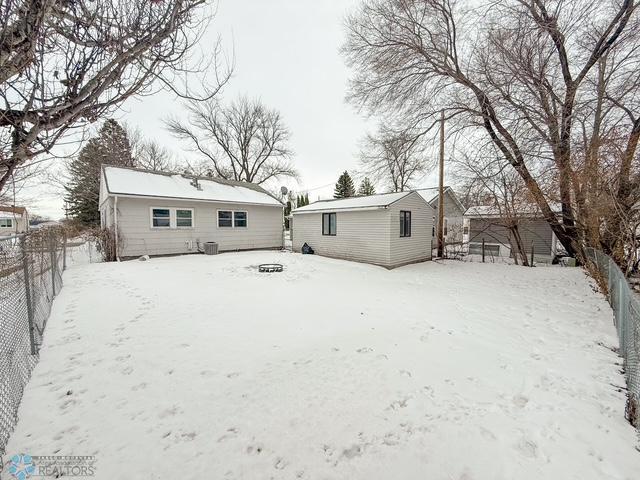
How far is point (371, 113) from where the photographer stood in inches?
485

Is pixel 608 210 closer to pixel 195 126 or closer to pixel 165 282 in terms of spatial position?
pixel 165 282

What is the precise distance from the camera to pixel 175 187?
13312mm

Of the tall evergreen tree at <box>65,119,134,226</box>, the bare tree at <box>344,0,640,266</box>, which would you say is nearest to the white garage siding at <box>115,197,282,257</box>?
the bare tree at <box>344,0,640,266</box>

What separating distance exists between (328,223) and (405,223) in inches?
146

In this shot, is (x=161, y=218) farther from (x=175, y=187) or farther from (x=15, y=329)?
(x=15, y=329)

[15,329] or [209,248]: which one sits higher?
[209,248]

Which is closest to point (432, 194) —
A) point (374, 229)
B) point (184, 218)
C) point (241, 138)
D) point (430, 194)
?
point (430, 194)

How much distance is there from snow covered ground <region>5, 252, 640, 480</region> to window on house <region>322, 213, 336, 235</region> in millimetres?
7431

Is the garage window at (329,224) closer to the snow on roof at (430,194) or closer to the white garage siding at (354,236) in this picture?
the white garage siding at (354,236)

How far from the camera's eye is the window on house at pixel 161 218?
12.1m

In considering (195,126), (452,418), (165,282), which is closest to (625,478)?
(452,418)

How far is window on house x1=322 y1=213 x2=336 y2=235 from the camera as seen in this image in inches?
520

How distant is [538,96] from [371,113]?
6.05 m

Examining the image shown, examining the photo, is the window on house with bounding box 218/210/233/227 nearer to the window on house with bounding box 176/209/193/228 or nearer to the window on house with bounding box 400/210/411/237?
the window on house with bounding box 176/209/193/228
